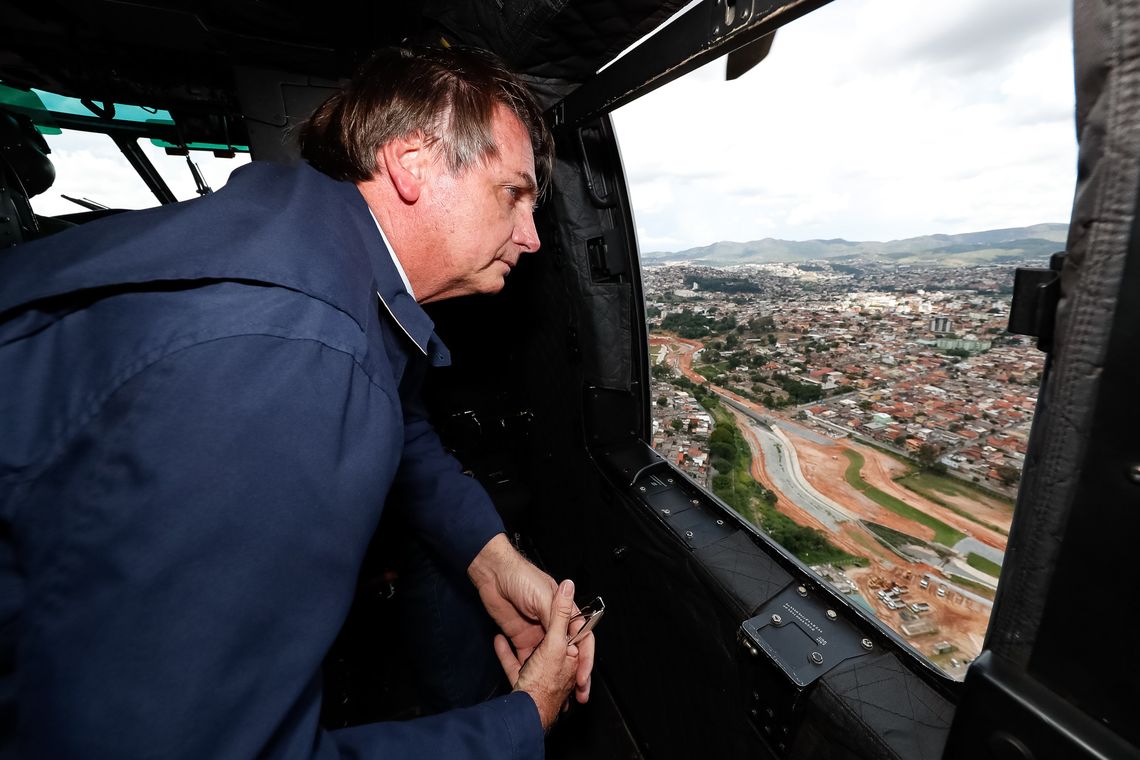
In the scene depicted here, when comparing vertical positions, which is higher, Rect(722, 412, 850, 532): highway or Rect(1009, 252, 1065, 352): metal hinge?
Rect(1009, 252, 1065, 352): metal hinge

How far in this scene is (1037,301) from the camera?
27.2 inches

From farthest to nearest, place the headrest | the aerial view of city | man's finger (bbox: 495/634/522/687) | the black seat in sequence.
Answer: the headrest → the black seat → man's finger (bbox: 495/634/522/687) → the aerial view of city

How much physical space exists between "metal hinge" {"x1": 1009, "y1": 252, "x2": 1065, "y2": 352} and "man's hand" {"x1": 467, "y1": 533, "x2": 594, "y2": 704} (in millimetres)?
1353

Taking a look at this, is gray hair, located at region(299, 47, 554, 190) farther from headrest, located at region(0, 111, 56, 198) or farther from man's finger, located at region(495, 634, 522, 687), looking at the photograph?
headrest, located at region(0, 111, 56, 198)

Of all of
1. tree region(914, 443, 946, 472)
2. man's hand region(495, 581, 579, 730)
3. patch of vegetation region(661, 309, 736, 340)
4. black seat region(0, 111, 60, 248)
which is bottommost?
man's hand region(495, 581, 579, 730)

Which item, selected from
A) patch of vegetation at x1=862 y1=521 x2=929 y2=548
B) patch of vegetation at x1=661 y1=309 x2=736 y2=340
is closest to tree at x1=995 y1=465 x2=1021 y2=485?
patch of vegetation at x1=862 y1=521 x2=929 y2=548

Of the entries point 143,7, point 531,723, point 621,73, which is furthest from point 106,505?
point 143,7

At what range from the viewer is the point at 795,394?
171 cm

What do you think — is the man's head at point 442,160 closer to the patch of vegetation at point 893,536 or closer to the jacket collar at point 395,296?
the jacket collar at point 395,296

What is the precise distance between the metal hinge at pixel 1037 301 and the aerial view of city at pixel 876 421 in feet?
0.39

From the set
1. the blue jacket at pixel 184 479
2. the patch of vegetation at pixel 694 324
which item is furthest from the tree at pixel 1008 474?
the blue jacket at pixel 184 479

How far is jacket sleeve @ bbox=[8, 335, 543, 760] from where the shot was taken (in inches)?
21.6

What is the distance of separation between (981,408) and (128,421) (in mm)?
1631

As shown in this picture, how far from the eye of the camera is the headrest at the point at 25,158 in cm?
285
